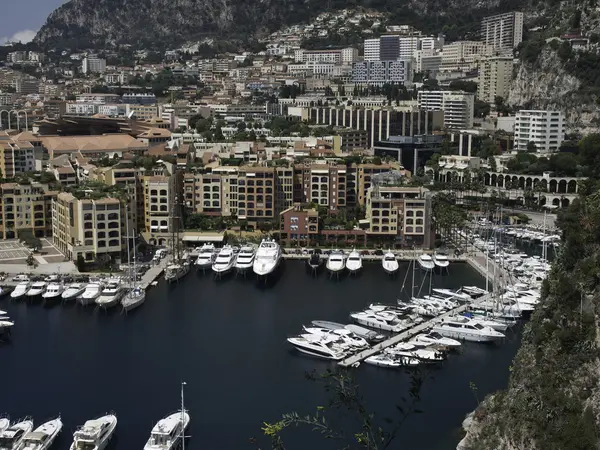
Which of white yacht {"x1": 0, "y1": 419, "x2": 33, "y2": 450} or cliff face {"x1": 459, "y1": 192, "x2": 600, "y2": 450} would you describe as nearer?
cliff face {"x1": 459, "y1": 192, "x2": 600, "y2": 450}

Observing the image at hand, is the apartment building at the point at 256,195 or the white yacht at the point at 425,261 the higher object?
the apartment building at the point at 256,195

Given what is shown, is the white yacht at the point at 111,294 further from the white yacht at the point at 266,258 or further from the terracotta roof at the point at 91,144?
the terracotta roof at the point at 91,144

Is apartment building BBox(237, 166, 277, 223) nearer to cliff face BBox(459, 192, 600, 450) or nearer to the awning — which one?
the awning

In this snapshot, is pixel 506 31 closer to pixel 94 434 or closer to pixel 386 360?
pixel 386 360

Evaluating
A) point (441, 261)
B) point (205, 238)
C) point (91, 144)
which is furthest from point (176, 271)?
point (91, 144)

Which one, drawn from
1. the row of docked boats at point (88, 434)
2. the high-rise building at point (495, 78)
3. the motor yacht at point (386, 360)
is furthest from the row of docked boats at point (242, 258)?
the high-rise building at point (495, 78)

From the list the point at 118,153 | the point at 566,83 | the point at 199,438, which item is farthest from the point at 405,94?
the point at 199,438

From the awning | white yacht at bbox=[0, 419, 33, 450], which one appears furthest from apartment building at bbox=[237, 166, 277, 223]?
white yacht at bbox=[0, 419, 33, 450]
